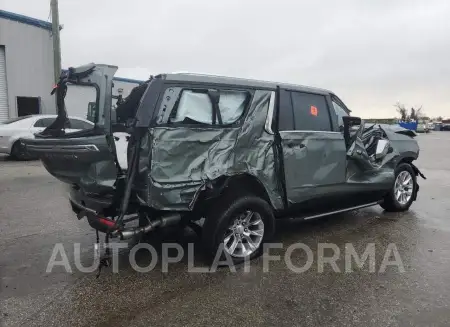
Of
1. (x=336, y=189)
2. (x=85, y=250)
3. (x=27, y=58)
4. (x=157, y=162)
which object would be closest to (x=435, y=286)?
(x=336, y=189)

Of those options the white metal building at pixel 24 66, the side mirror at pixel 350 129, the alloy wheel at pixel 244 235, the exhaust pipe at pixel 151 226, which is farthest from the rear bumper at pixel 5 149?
the side mirror at pixel 350 129

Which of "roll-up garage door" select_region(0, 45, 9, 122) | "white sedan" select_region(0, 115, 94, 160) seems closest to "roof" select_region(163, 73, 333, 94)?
"white sedan" select_region(0, 115, 94, 160)

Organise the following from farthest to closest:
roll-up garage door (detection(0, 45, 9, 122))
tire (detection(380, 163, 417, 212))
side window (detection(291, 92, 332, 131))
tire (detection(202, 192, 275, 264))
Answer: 1. roll-up garage door (detection(0, 45, 9, 122))
2. tire (detection(380, 163, 417, 212))
3. side window (detection(291, 92, 332, 131))
4. tire (detection(202, 192, 275, 264))

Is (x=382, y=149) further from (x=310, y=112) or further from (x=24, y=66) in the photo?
(x=24, y=66)

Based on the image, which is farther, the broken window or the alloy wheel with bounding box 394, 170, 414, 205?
the alloy wheel with bounding box 394, 170, 414, 205

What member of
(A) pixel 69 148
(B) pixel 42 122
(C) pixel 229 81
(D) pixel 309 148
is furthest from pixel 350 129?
(B) pixel 42 122

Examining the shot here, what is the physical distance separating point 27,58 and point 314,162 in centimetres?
1692

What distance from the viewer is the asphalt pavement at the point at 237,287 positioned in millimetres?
3211

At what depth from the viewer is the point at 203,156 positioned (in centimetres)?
401

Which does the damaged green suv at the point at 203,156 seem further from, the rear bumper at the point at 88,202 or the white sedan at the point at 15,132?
the white sedan at the point at 15,132

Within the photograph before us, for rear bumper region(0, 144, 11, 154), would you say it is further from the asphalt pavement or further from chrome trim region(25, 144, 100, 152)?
chrome trim region(25, 144, 100, 152)

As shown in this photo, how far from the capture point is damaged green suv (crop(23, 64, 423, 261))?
12.3ft

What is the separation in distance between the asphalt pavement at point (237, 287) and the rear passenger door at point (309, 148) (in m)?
0.72

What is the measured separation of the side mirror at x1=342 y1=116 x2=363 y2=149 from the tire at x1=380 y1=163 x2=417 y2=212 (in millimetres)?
1207
